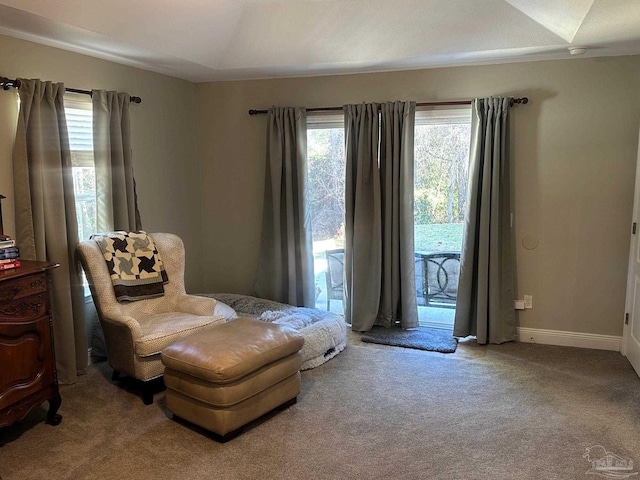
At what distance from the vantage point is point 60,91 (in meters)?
3.42

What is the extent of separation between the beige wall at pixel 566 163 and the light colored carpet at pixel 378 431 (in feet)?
1.90

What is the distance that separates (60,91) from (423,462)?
10.2 feet

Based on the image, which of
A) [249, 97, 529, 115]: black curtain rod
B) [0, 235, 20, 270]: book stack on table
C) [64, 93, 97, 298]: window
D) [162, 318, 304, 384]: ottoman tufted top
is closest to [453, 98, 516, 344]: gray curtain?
[249, 97, 529, 115]: black curtain rod

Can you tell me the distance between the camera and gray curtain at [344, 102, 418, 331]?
4.37 meters

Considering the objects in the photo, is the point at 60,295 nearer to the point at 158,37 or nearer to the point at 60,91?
the point at 60,91

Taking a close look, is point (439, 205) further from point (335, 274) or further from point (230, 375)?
point (230, 375)

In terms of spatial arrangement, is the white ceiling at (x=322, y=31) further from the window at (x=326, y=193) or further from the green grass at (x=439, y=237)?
the green grass at (x=439, y=237)

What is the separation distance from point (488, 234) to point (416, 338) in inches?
40.3

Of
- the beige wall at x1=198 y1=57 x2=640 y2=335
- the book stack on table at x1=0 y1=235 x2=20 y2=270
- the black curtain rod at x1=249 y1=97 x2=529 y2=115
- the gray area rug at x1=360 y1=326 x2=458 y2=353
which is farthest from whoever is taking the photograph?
the gray area rug at x1=360 y1=326 x2=458 y2=353

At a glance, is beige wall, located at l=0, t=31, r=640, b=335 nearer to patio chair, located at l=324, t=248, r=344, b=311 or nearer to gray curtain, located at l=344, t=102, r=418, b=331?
gray curtain, located at l=344, t=102, r=418, b=331

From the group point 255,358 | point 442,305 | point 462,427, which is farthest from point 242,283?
point 462,427

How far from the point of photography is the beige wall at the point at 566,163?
12.9 feet

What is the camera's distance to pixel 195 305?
3.71 metres

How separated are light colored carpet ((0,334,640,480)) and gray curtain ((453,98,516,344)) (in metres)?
0.50
